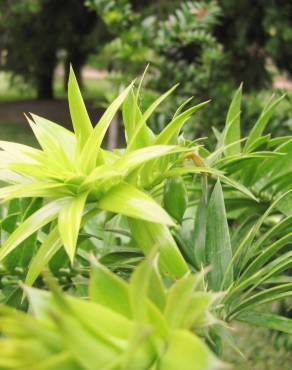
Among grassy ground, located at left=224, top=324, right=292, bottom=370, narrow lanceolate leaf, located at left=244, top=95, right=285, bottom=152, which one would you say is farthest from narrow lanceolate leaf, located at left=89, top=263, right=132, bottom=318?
grassy ground, located at left=224, top=324, right=292, bottom=370

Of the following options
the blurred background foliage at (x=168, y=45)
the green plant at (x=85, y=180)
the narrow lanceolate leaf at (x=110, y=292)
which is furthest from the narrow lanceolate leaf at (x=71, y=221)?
the blurred background foliage at (x=168, y=45)

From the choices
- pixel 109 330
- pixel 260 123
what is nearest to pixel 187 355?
pixel 109 330

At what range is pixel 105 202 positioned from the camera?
0.56m

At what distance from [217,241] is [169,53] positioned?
2480 millimetres

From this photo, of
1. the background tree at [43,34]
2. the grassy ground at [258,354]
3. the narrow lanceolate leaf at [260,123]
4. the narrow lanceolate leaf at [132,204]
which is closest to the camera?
the narrow lanceolate leaf at [132,204]

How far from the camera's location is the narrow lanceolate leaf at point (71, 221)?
0.52 m

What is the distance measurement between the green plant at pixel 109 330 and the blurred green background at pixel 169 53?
3.37 ft

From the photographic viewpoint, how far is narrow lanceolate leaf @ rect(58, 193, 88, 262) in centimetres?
52

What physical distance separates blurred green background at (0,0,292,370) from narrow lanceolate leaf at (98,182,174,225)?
0.91 m

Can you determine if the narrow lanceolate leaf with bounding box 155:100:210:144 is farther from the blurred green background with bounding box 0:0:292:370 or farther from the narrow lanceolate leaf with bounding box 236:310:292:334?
the blurred green background with bounding box 0:0:292:370

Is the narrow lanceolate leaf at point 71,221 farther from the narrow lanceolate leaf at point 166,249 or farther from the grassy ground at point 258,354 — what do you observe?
the grassy ground at point 258,354

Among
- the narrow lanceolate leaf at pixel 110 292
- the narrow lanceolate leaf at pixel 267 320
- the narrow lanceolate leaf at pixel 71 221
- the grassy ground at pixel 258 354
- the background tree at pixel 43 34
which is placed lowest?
the grassy ground at pixel 258 354

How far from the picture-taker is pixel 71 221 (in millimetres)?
543

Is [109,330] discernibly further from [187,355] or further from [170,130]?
[170,130]
